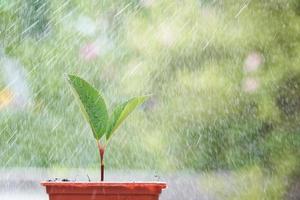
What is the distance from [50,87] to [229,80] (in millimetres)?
454

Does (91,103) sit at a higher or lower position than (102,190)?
higher

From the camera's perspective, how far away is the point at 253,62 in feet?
4.94

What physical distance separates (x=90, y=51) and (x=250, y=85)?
1.36 feet

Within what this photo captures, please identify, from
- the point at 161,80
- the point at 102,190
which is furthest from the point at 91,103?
the point at 161,80

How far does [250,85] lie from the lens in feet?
4.89

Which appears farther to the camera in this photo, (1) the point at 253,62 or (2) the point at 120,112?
(1) the point at 253,62

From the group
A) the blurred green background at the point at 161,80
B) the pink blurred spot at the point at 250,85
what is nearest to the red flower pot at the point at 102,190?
the blurred green background at the point at 161,80

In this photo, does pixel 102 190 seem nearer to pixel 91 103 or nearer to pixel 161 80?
pixel 91 103

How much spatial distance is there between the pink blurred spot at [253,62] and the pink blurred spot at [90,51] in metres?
0.38

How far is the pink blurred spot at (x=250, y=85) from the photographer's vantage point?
149cm

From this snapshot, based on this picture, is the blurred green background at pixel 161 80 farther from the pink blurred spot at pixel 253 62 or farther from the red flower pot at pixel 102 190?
the red flower pot at pixel 102 190

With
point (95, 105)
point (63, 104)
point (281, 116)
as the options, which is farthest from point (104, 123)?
point (281, 116)

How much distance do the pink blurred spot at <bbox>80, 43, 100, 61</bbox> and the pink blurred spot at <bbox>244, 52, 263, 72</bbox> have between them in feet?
1.25

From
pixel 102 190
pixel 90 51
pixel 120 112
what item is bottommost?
pixel 102 190
